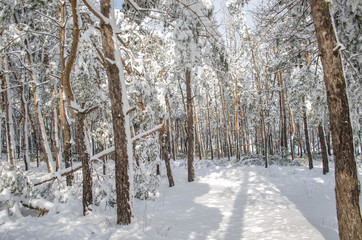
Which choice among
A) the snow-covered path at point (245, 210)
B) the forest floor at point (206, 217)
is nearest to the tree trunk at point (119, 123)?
the forest floor at point (206, 217)

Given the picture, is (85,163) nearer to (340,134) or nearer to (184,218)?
(184,218)

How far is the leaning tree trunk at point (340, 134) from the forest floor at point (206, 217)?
92cm

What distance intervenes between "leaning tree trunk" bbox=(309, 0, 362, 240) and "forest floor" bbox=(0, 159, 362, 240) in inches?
36.0

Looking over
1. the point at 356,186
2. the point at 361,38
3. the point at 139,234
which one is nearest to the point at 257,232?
the point at 356,186

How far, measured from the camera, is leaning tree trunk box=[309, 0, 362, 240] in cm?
370

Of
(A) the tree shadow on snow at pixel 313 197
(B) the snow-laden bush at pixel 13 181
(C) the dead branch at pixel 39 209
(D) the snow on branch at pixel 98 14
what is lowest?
(A) the tree shadow on snow at pixel 313 197

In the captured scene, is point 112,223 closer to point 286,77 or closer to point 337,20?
point 337,20

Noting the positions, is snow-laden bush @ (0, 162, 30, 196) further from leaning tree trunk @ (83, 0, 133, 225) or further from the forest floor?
leaning tree trunk @ (83, 0, 133, 225)

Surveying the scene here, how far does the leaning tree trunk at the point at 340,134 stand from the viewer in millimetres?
3701

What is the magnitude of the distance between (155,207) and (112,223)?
7.29 ft

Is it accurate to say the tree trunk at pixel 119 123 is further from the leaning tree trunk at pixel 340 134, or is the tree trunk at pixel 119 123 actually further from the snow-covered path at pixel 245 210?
the leaning tree trunk at pixel 340 134

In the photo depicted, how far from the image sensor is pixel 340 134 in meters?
3.79

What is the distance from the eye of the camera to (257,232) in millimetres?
4883

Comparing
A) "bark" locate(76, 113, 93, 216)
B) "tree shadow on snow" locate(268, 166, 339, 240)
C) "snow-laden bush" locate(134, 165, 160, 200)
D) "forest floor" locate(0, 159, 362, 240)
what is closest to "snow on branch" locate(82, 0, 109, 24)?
"bark" locate(76, 113, 93, 216)
